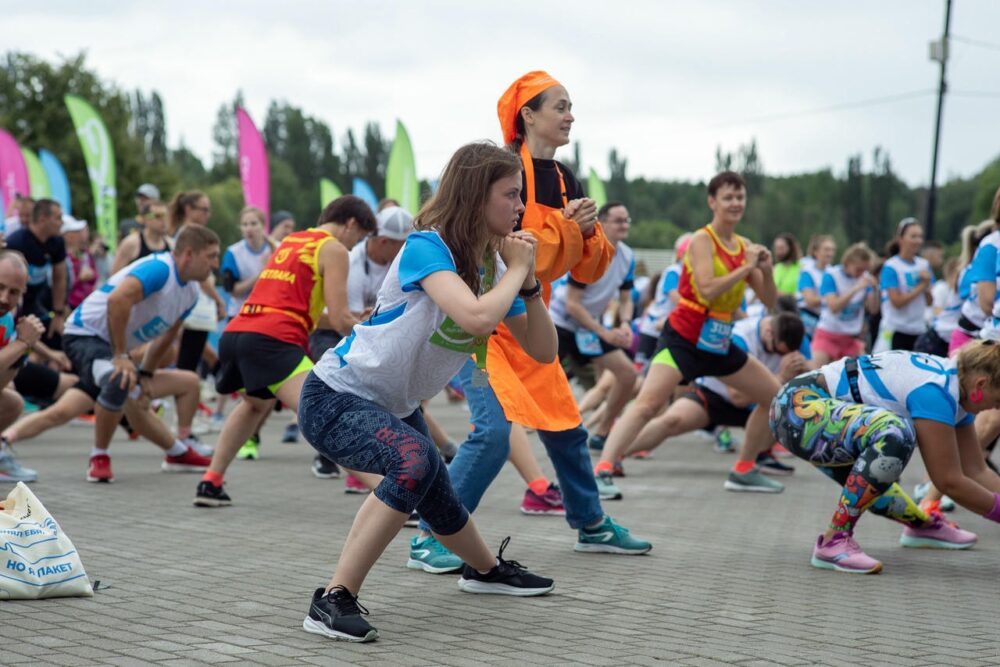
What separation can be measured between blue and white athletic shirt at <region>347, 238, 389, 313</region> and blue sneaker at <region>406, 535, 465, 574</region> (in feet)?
10.5

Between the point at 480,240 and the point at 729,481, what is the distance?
16.7ft

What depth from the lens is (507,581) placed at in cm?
490

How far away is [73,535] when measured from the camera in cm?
625

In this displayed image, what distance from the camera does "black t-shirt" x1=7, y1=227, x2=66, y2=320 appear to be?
10.5m

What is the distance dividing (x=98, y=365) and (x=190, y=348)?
2.61m

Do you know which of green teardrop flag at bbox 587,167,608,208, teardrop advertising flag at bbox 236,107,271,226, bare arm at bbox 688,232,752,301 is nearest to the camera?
bare arm at bbox 688,232,752,301

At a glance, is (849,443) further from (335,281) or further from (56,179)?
(56,179)

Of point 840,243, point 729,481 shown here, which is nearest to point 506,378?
point 729,481

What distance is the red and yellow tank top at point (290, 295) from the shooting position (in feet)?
23.2

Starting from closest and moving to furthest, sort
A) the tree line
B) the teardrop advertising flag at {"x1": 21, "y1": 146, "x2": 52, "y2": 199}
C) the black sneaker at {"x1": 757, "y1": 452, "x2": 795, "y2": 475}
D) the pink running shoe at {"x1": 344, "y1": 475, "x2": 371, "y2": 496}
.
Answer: the pink running shoe at {"x1": 344, "y1": 475, "x2": 371, "y2": 496}
the black sneaker at {"x1": 757, "y1": 452, "x2": 795, "y2": 475}
the teardrop advertising flag at {"x1": 21, "y1": 146, "x2": 52, "y2": 199}
the tree line

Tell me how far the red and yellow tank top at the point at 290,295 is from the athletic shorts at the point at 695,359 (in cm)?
228

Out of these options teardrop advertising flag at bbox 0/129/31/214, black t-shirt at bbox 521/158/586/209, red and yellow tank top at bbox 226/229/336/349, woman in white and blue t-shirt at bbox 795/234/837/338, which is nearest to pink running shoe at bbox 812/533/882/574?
black t-shirt at bbox 521/158/586/209

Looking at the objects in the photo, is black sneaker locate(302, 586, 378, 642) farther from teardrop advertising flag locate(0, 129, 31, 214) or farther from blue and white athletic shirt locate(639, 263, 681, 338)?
teardrop advertising flag locate(0, 129, 31, 214)

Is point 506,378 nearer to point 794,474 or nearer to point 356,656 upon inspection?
point 356,656
